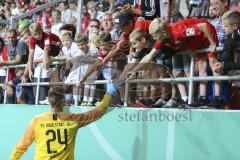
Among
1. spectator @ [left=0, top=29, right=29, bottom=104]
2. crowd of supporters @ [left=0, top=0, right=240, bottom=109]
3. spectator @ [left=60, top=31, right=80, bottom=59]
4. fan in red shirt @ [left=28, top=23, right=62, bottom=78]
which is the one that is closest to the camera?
crowd of supporters @ [left=0, top=0, right=240, bottom=109]

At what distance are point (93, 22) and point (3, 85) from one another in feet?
8.90

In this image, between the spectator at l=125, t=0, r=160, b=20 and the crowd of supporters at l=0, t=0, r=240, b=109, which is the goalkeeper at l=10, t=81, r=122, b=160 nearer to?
the crowd of supporters at l=0, t=0, r=240, b=109

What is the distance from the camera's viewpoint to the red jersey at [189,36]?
5988 mm

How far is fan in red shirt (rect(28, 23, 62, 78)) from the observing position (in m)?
8.40

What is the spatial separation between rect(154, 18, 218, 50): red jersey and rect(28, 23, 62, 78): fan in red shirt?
2.83 meters

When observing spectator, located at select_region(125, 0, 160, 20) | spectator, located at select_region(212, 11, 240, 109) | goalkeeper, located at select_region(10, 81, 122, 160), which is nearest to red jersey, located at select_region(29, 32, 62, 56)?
spectator, located at select_region(125, 0, 160, 20)

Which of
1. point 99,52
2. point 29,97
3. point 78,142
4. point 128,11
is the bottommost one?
point 78,142

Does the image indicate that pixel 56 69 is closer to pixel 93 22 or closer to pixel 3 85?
pixel 93 22

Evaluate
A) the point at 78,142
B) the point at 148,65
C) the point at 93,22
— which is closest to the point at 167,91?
the point at 148,65

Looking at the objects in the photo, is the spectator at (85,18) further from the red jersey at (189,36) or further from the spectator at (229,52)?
the spectator at (229,52)

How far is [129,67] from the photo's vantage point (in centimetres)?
662

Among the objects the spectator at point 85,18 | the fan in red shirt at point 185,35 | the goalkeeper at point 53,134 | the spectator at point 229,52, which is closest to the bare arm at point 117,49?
the fan in red shirt at point 185,35

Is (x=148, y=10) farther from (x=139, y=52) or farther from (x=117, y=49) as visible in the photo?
(x=139, y=52)

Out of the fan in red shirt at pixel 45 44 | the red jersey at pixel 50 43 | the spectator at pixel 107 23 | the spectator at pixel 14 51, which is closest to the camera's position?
the spectator at pixel 107 23
